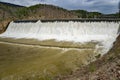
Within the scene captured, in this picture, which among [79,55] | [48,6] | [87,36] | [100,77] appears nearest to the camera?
[100,77]

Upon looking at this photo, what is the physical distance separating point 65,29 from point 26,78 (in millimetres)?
30777

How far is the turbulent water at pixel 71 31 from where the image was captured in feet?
141

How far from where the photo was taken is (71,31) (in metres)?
49.8

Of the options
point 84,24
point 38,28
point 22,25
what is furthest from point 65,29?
point 22,25

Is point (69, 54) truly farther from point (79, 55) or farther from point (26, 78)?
point (26, 78)

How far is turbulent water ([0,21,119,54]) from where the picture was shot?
43.1 meters

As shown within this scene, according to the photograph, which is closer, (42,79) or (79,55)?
(42,79)

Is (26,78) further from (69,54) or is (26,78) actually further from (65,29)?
(65,29)

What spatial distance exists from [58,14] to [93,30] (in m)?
65.5

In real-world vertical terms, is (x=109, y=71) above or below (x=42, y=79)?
above

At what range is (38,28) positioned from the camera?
58.8m

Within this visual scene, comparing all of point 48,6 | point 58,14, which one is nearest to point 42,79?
point 58,14

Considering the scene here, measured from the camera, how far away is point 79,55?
99.7ft

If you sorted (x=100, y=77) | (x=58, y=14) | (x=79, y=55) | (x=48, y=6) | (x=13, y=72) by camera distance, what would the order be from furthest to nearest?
(x=48, y=6)
(x=58, y=14)
(x=79, y=55)
(x=13, y=72)
(x=100, y=77)
